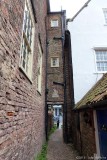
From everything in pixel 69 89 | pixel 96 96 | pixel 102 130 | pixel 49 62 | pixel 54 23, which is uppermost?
pixel 54 23

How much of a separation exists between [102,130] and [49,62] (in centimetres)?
787

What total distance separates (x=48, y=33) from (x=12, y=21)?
1028 centimetres

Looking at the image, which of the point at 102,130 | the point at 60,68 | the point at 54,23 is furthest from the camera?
the point at 54,23

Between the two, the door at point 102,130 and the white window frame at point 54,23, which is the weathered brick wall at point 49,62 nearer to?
the white window frame at point 54,23

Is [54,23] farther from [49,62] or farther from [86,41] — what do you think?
[86,41]

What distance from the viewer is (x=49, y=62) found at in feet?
38.7

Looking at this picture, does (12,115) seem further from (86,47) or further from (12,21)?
(86,47)

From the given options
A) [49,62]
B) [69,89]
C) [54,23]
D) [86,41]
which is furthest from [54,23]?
[69,89]

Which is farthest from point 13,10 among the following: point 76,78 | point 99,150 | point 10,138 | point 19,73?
point 76,78

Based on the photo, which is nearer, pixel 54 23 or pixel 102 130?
pixel 102 130

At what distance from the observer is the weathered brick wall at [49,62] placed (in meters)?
11.0

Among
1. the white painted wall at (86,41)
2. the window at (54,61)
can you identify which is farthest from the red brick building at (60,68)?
the white painted wall at (86,41)

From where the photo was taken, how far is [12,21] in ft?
9.39

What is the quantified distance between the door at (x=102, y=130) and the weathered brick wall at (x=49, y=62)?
235 inches
